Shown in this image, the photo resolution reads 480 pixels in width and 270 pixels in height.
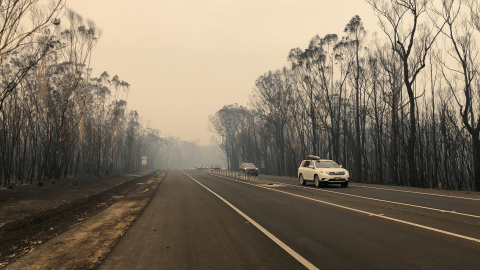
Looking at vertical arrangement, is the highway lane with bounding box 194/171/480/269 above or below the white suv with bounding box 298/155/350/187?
below

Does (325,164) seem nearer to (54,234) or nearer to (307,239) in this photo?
(307,239)

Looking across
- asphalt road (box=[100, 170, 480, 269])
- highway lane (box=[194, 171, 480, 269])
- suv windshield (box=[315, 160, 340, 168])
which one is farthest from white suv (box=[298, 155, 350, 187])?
highway lane (box=[194, 171, 480, 269])

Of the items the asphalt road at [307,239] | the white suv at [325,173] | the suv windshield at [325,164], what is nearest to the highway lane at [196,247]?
the asphalt road at [307,239]

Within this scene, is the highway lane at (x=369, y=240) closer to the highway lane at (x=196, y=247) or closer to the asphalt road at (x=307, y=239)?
the asphalt road at (x=307, y=239)

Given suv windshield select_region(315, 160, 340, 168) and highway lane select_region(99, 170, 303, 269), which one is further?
suv windshield select_region(315, 160, 340, 168)

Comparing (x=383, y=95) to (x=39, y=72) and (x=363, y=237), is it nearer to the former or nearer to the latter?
(x=363, y=237)

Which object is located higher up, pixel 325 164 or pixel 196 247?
pixel 325 164

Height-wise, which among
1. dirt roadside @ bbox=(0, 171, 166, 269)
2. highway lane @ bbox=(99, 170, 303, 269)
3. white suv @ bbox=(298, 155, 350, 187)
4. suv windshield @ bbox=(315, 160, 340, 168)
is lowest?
dirt roadside @ bbox=(0, 171, 166, 269)

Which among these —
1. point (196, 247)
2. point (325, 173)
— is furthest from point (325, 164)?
point (196, 247)

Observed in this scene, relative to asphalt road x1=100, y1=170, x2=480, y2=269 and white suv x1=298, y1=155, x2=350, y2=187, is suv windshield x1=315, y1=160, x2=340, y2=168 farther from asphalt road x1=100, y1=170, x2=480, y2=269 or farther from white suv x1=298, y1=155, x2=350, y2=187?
asphalt road x1=100, y1=170, x2=480, y2=269

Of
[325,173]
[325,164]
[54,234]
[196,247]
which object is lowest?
[54,234]

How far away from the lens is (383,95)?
3450 centimetres

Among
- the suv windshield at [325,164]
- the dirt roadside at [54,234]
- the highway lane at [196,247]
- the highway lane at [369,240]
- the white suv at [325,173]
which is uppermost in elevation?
the suv windshield at [325,164]

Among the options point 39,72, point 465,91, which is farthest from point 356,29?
point 39,72
